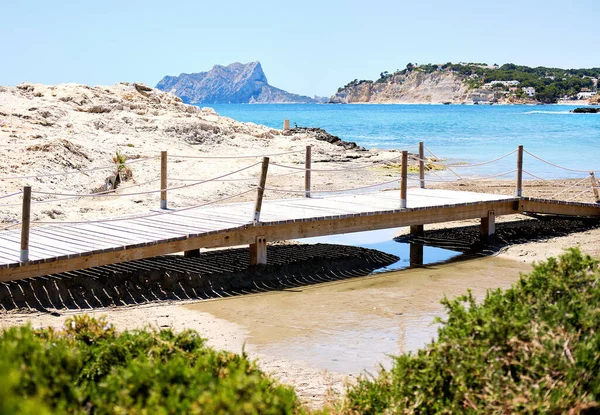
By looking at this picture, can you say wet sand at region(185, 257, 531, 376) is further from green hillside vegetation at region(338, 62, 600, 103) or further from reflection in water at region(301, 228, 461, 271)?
green hillside vegetation at region(338, 62, 600, 103)

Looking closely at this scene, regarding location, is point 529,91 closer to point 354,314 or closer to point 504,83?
point 504,83

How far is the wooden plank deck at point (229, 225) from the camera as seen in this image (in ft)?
32.1

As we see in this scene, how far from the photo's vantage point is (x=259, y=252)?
1165cm

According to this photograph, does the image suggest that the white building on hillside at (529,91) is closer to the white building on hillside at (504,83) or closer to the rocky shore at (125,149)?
the white building on hillside at (504,83)

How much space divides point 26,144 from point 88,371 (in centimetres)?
1594

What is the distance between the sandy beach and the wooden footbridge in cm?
54

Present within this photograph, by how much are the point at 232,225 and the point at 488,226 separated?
5819mm

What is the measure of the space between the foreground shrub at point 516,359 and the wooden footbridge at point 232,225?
5.22m

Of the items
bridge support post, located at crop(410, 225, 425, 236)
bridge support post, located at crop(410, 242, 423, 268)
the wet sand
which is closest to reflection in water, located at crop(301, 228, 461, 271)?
bridge support post, located at crop(410, 242, 423, 268)

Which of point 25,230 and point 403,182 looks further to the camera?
point 403,182

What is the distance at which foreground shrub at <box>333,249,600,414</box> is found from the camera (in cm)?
454

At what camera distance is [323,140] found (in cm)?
3384

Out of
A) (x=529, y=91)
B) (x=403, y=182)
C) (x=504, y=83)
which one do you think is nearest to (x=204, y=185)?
(x=403, y=182)

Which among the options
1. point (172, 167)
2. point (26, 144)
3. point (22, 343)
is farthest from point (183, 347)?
point (172, 167)
